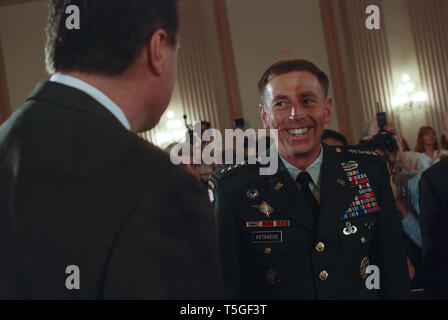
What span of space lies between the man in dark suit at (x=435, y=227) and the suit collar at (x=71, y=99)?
145cm

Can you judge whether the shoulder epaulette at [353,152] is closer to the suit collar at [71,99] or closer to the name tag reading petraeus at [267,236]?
the name tag reading petraeus at [267,236]

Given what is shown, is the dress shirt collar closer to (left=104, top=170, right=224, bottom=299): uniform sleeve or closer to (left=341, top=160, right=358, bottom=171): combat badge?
(left=104, top=170, right=224, bottom=299): uniform sleeve

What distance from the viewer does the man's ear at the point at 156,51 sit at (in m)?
0.88

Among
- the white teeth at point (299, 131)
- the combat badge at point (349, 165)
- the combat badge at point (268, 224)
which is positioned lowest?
the combat badge at point (268, 224)

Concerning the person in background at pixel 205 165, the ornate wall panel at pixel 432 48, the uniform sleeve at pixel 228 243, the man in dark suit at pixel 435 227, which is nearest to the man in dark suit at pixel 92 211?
the uniform sleeve at pixel 228 243

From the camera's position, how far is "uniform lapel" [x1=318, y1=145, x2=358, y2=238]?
1.58m

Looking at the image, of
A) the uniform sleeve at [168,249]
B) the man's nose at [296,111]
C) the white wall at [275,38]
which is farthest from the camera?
the white wall at [275,38]

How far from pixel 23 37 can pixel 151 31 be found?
789 centimetres

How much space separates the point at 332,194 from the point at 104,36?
1.03m

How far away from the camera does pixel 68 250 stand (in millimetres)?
707

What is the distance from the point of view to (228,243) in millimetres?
1635

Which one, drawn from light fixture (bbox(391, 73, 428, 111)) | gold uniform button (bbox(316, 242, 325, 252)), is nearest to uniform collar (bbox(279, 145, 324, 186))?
gold uniform button (bbox(316, 242, 325, 252))

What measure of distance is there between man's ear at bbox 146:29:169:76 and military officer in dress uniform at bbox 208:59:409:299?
0.83 metres
